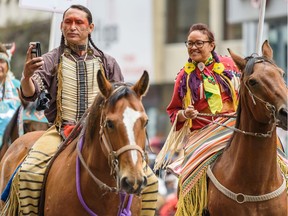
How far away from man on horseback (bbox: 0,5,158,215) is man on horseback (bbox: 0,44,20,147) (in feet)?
9.06

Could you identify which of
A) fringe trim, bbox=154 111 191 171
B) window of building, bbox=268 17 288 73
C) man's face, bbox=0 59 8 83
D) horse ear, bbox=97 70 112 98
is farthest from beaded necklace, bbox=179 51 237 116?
window of building, bbox=268 17 288 73

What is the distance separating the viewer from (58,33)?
1040 centimetres

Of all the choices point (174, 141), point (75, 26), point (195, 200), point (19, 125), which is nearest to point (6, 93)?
point (19, 125)

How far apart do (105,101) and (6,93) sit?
4.58 metres

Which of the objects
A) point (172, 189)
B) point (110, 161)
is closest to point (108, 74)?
point (110, 161)

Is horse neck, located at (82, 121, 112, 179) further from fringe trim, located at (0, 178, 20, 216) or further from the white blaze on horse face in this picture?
fringe trim, located at (0, 178, 20, 216)

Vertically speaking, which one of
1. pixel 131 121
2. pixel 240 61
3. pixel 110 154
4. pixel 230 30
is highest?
pixel 240 61

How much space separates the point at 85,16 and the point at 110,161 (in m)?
1.93

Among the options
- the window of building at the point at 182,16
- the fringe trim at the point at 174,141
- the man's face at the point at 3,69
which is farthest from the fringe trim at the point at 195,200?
the window of building at the point at 182,16

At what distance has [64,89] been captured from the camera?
8023mm

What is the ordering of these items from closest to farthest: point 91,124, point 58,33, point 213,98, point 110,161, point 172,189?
point 110,161
point 91,124
point 213,98
point 58,33
point 172,189

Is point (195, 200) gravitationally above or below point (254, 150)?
below

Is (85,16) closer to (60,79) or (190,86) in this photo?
(60,79)

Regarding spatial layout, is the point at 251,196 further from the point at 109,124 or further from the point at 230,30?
the point at 230,30
